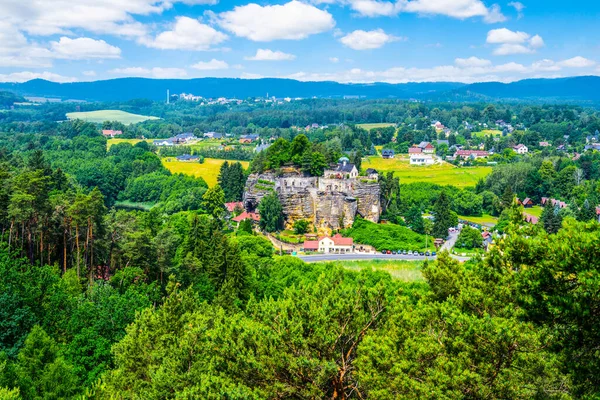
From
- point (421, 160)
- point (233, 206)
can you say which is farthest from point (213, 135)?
point (233, 206)

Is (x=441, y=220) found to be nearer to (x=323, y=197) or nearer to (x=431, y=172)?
(x=323, y=197)

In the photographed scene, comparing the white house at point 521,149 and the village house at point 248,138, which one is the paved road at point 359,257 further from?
the village house at point 248,138

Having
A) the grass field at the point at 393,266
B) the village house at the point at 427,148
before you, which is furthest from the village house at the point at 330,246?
the village house at the point at 427,148

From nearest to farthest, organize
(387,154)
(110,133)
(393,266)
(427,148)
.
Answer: (393,266), (387,154), (427,148), (110,133)

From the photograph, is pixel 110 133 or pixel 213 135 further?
pixel 213 135

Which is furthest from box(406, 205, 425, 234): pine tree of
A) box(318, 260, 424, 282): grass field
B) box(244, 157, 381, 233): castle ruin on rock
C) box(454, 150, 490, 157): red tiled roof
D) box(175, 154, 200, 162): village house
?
box(454, 150, 490, 157): red tiled roof

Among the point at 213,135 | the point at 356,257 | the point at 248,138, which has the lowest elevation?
the point at 356,257

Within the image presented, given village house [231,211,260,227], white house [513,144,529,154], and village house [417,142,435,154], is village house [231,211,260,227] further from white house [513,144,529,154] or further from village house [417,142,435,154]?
white house [513,144,529,154]
